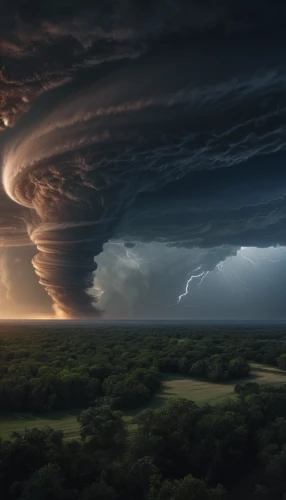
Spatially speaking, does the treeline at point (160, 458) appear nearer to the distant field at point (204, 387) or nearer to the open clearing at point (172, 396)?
the open clearing at point (172, 396)

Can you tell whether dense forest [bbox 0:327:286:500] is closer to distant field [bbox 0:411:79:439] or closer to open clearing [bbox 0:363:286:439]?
distant field [bbox 0:411:79:439]

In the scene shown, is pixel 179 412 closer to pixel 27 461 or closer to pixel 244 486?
pixel 244 486

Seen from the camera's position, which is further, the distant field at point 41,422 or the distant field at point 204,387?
the distant field at point 204,387

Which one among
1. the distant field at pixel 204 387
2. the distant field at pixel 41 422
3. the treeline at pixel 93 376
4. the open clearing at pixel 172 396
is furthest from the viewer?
the distant field at pixel 204 387

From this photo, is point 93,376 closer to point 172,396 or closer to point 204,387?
point 172,396

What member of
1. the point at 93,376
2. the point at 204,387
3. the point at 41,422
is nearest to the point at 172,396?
the point at 204,387

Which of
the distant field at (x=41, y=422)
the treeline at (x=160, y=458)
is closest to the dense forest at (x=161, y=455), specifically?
the treeline at (x=160, y=458)

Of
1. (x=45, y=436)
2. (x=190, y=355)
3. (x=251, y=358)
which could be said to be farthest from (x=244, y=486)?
(x=251, y=358)

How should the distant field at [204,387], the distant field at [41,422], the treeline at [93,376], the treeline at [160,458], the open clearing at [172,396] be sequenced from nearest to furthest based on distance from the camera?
the treeline at [160,458], the distant field at [41,422], the open clearing at [172,396], the treeline at [93,376], the distant field at [204,387]
